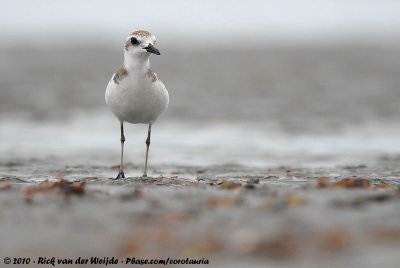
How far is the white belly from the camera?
32.8 feet

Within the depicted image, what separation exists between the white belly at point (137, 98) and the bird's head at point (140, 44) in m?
0.37

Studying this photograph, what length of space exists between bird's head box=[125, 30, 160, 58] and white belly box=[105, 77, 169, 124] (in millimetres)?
368

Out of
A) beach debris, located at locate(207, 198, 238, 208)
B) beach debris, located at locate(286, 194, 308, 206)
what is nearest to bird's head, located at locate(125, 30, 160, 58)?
beach debris, located at locate(207, 198, 238, 208)

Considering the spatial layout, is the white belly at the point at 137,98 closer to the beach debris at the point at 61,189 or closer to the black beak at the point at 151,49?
the black beak at the point at 151,49

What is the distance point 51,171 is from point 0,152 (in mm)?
2976

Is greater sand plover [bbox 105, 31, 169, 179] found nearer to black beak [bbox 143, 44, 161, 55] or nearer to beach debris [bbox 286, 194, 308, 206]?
black beak [bbox 143, 44, 161, 55]

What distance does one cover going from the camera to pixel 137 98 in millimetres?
10008

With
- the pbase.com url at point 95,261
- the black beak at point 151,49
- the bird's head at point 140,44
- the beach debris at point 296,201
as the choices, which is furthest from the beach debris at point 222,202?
the bird's head at point 140,44

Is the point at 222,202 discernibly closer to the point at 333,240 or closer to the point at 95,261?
the point at 333,240

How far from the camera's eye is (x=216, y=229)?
20.5 feet

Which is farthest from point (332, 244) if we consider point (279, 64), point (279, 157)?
point (279, 64)

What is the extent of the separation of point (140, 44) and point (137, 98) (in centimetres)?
73

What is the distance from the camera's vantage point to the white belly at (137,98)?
998 centimetres

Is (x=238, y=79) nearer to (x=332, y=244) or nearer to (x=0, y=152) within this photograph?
(x=0, y=152)
